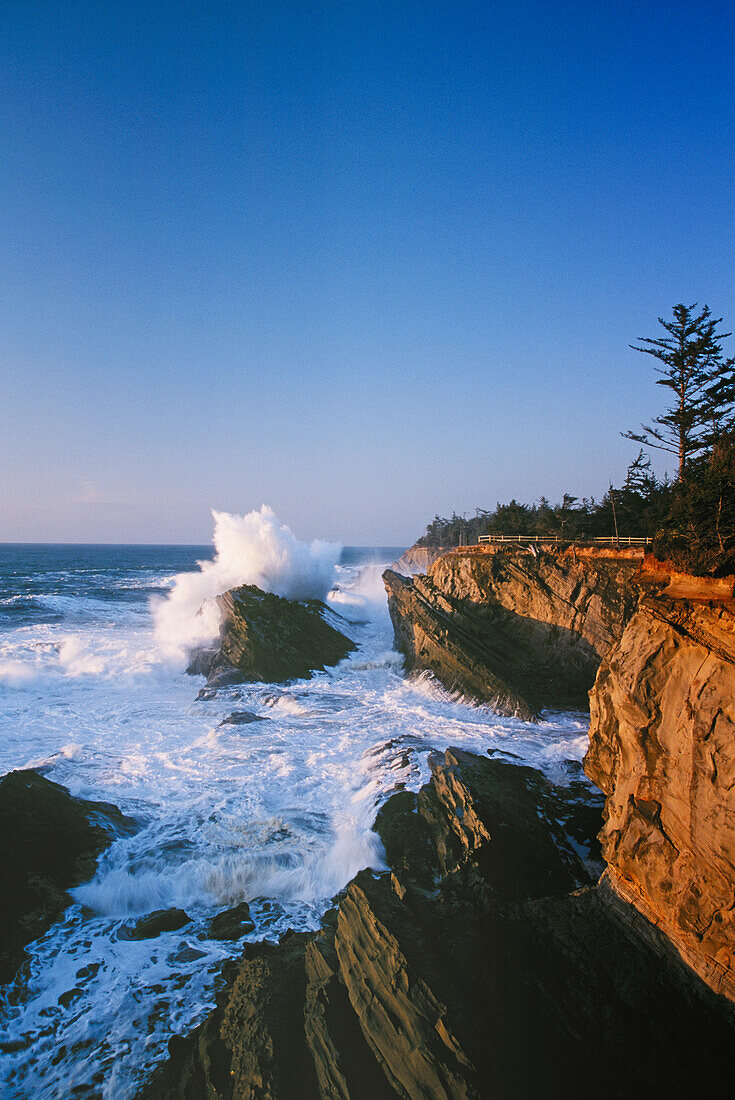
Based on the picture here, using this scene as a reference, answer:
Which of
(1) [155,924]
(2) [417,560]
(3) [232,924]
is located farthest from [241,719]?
(2) [417,560]

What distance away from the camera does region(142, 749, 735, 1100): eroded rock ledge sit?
5391 mm

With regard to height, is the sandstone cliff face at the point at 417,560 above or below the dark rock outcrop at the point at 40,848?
above

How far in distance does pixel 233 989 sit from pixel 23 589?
175 feet

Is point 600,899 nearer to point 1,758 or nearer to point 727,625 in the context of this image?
point 727,625

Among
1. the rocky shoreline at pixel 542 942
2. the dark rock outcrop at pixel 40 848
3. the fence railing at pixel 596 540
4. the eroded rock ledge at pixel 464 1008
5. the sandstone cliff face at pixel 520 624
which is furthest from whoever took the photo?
the fence railing at pixel 596 540

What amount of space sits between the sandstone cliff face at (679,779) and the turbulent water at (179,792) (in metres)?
4.96

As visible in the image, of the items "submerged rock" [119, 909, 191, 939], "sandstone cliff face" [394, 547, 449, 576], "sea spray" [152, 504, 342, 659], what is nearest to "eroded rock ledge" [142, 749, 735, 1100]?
"submerged rock" [119, 909, 191, 939]

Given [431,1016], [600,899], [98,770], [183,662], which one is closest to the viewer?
[431,1016]

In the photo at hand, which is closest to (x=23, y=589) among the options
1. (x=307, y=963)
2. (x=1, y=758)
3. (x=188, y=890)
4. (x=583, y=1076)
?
(x=1, y=758)

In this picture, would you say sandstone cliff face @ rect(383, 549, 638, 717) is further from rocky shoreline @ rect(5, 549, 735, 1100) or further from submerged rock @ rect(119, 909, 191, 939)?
submerged rock @ rect(119, 909, 191, 939)

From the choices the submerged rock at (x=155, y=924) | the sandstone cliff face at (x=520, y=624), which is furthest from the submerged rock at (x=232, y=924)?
the sandstone cliff face at (x=520, y=624)

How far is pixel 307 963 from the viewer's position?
691 centimetres

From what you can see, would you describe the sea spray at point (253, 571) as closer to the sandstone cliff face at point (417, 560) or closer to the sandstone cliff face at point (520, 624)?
the sandstone cliff face at point (520, 624)

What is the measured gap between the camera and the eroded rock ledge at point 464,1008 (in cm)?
539
